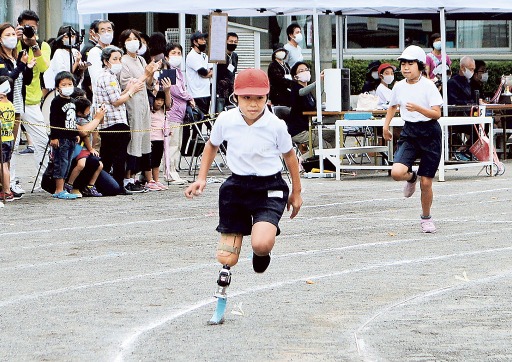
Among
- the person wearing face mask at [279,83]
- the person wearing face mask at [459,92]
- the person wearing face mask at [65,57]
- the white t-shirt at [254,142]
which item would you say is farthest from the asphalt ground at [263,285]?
the person wearing face mask at [459,92]

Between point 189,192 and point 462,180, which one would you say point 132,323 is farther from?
point 462,180

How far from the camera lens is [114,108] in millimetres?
16719

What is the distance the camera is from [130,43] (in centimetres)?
1709

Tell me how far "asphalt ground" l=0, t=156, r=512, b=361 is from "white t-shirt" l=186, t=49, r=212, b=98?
20.7 feet

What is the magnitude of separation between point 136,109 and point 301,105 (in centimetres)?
410

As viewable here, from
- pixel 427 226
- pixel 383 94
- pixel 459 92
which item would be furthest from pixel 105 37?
pixel 459 92

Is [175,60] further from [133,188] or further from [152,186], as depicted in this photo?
[133,188]

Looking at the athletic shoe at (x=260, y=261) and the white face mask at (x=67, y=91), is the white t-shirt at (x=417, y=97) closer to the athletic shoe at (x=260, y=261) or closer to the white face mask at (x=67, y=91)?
the white face mask at (x=67, y=91)

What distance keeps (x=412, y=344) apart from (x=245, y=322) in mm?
1247

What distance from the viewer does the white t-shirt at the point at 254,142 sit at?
8320 millimetres

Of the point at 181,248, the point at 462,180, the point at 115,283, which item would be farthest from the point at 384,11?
the point at 115,283

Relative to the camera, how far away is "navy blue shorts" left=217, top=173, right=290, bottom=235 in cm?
830

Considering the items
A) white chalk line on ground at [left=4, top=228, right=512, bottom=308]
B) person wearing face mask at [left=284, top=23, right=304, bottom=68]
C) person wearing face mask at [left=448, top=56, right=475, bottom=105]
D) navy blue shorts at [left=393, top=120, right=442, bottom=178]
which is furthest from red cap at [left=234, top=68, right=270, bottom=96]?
person wearing face mask at [left=284, top=23, right=304, bottom=68]

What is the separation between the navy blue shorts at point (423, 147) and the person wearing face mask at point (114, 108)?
477cm
